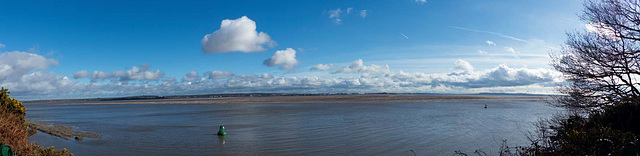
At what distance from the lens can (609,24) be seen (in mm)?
13758

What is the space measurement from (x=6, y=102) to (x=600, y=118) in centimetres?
2140

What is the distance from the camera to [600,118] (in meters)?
11.2

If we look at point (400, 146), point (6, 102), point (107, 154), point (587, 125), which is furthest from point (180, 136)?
point (587, 125)

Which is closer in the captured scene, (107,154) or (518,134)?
(107,154)

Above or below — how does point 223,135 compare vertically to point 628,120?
below

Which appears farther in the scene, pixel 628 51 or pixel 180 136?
pixel 180 136

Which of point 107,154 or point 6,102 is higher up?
point 6,102

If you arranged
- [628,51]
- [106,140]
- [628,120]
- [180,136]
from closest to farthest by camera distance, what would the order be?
[628,120]
[628,51]
[106,140]
[180,136]

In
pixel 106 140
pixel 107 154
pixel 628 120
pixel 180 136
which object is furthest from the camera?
pixel 180 136

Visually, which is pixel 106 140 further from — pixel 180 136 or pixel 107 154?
pixel 107 154

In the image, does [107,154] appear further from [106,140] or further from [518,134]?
[518,134]

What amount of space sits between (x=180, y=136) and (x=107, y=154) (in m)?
6.49

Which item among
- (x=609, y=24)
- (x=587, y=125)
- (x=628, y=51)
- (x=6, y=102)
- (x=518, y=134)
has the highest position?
(x=609, y=24)

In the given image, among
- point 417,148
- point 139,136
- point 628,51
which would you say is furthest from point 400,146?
point 139,136
